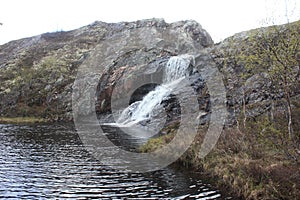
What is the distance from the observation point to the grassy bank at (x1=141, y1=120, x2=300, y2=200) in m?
12.1

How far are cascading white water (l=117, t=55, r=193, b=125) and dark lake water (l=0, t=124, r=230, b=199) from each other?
60.0 ft

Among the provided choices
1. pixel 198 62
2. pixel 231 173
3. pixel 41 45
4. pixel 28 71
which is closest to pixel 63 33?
pixel 41 45

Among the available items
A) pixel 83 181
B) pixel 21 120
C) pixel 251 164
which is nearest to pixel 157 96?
pixel 21 120

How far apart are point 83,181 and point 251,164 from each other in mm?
7881

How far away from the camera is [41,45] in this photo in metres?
87.0

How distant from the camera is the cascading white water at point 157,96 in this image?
38.5 metres

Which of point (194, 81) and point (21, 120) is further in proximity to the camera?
point (21, 120)

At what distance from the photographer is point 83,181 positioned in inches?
574

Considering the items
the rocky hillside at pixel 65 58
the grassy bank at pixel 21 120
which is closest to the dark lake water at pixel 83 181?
the grassy bank at pixel 21 120

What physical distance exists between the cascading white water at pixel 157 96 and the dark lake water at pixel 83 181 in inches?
720

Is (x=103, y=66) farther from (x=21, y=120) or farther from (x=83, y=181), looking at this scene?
(x=83, y=181)

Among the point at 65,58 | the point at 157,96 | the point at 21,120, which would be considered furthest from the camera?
the point at 65,58

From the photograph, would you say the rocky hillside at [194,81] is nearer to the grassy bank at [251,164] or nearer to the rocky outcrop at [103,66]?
the grassy bank at [251,164]

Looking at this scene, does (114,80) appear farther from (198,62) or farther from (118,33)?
(118,33)
